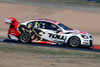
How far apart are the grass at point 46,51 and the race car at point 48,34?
0.69 metres

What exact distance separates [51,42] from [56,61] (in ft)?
10.8

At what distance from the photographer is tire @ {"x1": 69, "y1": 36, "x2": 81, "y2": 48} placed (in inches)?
553

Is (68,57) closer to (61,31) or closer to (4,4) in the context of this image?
(61,31)

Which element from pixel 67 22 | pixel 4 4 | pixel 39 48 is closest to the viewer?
pixel 39 48

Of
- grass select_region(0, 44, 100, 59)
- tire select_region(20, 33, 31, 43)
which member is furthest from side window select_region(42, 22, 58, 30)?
grass select_region(0, 44, 100, 59)

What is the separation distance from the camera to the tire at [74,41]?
1406 centimetres

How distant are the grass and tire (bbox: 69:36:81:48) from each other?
686mm

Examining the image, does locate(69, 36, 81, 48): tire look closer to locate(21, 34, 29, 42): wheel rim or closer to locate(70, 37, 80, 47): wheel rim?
locate(70, 37, 80, 47): wheel rim

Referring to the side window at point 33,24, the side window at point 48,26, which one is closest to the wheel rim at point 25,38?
the side window at point 33,24

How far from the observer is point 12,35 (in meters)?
15.0

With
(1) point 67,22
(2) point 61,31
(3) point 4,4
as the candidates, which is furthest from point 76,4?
(2) point 61,31

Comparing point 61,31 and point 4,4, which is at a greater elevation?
point 4,4

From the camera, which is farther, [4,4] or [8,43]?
[4,4]

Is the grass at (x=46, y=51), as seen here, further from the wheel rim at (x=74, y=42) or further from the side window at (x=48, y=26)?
the side window at (x=48, y=26)
